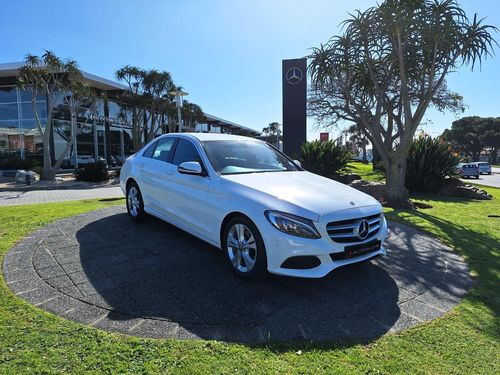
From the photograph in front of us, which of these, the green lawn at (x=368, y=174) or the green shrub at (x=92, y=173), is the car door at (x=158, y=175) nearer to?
the green lawn at (x=368, y=174)

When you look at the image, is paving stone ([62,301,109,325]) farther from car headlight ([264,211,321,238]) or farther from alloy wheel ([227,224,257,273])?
car headlight ([264,211,321,238])

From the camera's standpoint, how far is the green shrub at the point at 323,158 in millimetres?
16438

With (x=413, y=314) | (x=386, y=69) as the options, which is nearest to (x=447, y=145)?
(x=386, y=69)

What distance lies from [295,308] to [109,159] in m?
29.8

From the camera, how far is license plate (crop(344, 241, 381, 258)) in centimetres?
348

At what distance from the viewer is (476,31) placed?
8.20m

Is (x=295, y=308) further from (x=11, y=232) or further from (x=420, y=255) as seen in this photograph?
(x=11, y=232)

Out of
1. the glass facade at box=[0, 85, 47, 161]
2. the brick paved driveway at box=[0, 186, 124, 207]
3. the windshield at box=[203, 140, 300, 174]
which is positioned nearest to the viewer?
the windshield at box=[203, 140, 300, 174]

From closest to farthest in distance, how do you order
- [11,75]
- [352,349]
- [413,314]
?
[352,349]
[413,314]
[11,75]

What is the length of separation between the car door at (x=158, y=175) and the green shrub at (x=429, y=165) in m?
9.98

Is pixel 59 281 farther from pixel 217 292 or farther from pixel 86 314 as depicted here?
pixel 217 292

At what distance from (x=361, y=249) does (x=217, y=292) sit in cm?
148

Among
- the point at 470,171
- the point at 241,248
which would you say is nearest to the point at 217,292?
the point at 241,248

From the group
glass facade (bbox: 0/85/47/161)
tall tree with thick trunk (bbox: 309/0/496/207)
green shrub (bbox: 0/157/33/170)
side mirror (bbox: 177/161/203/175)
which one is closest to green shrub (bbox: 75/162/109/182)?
green shrub (bbox: 0/157/33/170)
